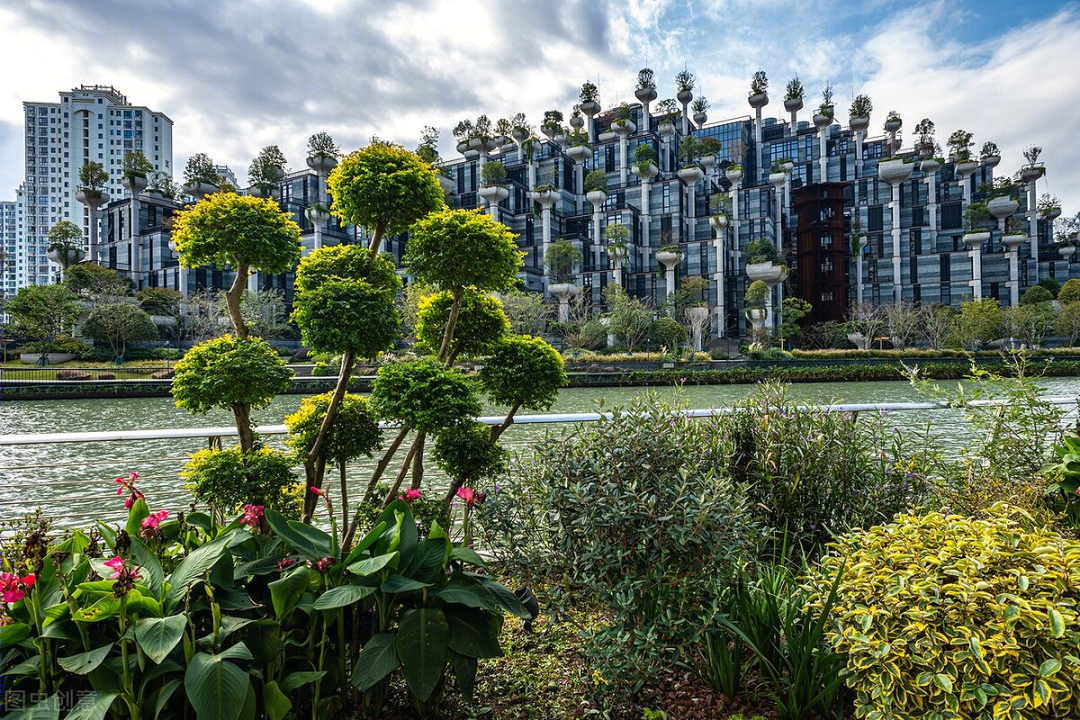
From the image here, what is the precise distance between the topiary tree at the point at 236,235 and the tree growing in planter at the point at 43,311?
125 feet

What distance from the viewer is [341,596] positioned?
65.8 inches

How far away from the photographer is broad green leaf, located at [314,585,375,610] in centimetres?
164

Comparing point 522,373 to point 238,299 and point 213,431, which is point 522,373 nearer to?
point 238,299

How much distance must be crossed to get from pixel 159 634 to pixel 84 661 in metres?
0.20

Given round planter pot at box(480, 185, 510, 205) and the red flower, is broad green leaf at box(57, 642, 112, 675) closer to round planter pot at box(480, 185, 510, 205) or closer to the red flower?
the red flower

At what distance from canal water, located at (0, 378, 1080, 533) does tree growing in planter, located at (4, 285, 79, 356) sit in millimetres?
15902

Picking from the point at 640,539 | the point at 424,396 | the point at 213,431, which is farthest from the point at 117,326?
the point at 640,539

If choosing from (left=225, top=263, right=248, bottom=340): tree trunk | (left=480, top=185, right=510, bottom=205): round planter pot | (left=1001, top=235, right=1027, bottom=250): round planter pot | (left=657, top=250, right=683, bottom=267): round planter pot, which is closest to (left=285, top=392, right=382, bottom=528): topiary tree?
(left=225, top=263, right=248, bottom=340): tree trunk

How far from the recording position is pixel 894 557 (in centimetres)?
169

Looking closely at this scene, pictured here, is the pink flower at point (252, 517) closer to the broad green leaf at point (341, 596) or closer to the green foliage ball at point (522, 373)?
the broad green leaf at point (341, 596)

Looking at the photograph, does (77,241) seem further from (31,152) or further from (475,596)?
(475,596)

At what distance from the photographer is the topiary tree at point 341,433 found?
9.87ft

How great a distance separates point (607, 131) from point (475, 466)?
231 feet

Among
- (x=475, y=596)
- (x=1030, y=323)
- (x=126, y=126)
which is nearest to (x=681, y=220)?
(x=1030, y=323)
